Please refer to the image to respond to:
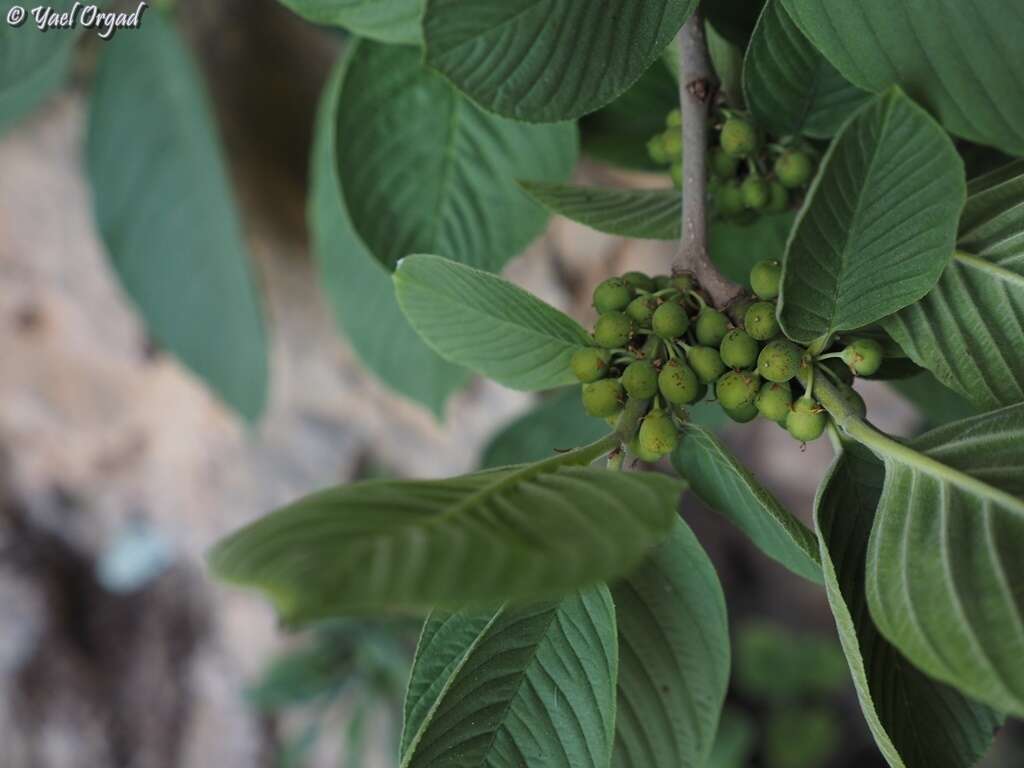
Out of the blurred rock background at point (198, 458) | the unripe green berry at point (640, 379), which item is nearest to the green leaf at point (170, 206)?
the blurred rock background at point (198, 458)

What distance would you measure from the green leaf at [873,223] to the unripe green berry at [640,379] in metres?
0.06

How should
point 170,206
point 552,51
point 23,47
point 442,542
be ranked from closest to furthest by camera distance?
point 442,542 → point 552,51 → point 23,47 → point 170,206

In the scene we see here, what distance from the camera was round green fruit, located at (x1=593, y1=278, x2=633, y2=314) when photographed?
0.44 meters

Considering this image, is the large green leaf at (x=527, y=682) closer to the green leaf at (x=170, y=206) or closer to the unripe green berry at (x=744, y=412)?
the unripe green berry at (x=744, y=412)

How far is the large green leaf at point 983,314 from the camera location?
41cm

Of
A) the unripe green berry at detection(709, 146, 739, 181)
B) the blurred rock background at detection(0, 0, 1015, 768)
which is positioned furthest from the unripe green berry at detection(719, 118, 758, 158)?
the blurred rock background at detection(0, 0, 1015, 768)

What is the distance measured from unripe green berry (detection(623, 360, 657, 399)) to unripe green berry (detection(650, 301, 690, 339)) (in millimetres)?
16

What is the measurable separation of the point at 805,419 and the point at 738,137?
6.4 inches

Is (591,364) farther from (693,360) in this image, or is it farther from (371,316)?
(371,316)

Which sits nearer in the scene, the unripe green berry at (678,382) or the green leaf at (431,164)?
the unripe green berry at (678,382)

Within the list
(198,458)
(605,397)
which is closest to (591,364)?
(605,397)

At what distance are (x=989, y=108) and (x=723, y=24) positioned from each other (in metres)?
0.18

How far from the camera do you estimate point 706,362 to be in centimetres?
42

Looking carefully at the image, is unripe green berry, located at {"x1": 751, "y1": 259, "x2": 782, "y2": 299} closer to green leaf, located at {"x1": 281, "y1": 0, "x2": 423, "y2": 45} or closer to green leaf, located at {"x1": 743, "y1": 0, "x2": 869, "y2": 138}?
green leaf, located at {"x1": 743, "y1": 0, "x2": 869, "y2": 138}
